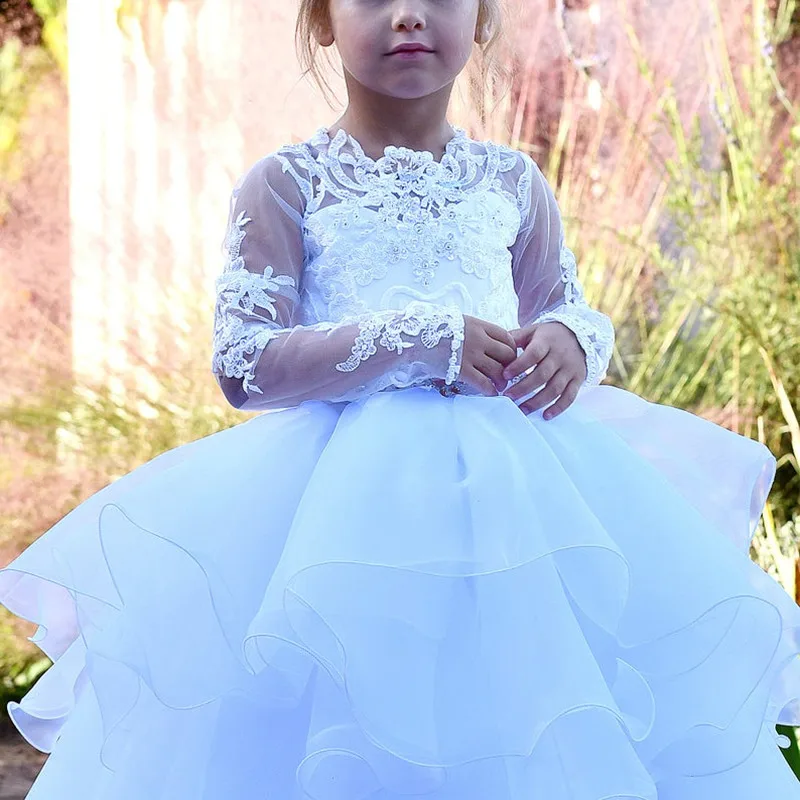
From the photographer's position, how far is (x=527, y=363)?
106cm

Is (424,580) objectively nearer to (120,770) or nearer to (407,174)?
(120,770)

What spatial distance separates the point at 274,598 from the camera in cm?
84

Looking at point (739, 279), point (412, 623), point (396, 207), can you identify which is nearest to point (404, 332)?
point (396, 207)

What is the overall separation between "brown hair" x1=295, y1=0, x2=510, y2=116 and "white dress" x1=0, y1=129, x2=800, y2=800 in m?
0.13

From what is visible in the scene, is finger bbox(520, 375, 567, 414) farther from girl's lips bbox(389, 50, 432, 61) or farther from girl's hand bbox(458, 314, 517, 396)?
girl's lips bbox(389, 50, 432, 61)

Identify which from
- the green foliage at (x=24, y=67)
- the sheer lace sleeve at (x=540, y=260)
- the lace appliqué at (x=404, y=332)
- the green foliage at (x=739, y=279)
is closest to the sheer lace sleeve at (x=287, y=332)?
the lace appliqué at (x=404, y=332)

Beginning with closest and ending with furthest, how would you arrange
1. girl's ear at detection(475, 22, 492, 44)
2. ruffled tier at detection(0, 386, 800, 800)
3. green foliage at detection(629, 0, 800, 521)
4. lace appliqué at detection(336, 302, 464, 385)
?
ruffled tier at detection(0, 386, 800, 800)
lace appliqué at detection(336, 302, 464, 385)
girl's ear at detection(475, 22, 492, 44)
green foliage at detection(629, 0, 800, 521)

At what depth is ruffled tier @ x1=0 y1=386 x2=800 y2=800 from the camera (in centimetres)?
83

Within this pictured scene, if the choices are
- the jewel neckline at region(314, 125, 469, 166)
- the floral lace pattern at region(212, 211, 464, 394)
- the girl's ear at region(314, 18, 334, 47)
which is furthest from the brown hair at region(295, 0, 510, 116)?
the floral lace pattern at region(212, 211, 464, 394)

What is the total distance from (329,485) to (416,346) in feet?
0.54

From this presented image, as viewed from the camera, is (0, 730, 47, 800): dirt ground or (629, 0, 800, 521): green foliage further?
(629, 0, 800, 521): green foliage

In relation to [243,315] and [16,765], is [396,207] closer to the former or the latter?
[243,315]

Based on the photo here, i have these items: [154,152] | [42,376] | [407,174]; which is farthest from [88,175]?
[407,174]

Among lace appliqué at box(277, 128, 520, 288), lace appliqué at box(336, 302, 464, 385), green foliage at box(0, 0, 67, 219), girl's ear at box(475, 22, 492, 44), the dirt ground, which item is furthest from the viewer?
green foliage at box(0, 0, 67, 219)
